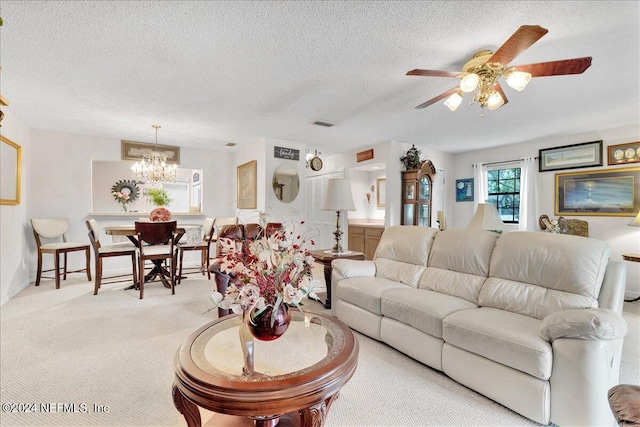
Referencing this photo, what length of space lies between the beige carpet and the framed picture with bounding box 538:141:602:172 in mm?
2503

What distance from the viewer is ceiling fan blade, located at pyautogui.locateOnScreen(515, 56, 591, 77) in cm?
177

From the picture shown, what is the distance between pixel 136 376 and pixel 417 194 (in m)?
4.56

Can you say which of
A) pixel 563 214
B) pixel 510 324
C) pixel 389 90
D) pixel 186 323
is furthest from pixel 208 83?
pixel 563 214

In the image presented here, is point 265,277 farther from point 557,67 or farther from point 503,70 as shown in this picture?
point 557,67

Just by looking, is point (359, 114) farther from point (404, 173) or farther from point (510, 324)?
point (510, 324)

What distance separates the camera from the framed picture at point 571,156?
4.35 metres

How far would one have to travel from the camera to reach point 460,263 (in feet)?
8.25

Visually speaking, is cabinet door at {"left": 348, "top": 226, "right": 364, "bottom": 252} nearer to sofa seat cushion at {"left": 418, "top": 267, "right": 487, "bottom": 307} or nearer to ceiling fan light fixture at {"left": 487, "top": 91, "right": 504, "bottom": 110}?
sofa seat cushion at {"left": 418, "top": 267, "right": 487, "bottom": 307}

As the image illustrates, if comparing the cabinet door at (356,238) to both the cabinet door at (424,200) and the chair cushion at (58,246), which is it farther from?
the chair cushion at (58,246)

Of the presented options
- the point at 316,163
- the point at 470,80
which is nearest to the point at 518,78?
the point at 470,80

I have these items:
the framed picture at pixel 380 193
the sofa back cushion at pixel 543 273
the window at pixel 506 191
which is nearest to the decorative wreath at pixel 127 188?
the framed picture at pixel 380 193

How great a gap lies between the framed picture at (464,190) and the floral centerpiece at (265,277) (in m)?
5.62

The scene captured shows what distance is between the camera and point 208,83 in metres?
2.79

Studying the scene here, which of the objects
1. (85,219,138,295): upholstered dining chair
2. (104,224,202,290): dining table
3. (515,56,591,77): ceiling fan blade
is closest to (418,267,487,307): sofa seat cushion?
(515,56,591,77): ceiling fan blade
